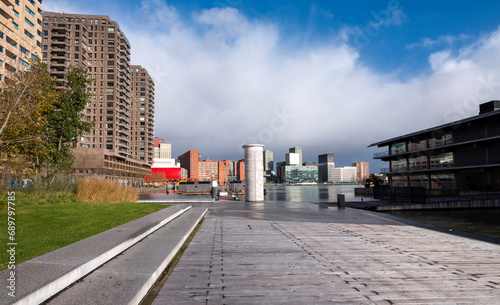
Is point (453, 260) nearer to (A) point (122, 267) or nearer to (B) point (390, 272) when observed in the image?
(B) point (390, 272)

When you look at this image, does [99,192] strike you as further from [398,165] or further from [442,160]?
[398,165]

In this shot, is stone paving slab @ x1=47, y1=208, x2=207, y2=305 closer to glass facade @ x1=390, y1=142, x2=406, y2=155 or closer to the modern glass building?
the modern glass building

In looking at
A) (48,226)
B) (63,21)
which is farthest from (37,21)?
(48,226)

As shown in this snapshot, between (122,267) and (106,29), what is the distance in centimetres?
10691

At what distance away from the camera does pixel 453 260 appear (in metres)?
5.48

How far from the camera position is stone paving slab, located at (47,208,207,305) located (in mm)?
3141

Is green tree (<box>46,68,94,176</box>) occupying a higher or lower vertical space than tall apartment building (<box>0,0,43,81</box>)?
lower

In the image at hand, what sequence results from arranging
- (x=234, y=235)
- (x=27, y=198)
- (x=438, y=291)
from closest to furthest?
(x=438, y=291)
(x=234, y=235)
(x=27, y=198)

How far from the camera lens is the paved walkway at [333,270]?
3.65 meters

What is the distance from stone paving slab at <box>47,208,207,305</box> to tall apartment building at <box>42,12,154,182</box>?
79715 mm

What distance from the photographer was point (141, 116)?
389 feet

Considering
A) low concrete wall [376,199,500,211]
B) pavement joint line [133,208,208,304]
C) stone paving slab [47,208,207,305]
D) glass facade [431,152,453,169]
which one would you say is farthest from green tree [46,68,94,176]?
glass facade [431,152,453,169]

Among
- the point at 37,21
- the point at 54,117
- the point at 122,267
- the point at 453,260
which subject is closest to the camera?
the point at 122,267

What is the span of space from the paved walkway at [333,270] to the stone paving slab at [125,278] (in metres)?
0.28
